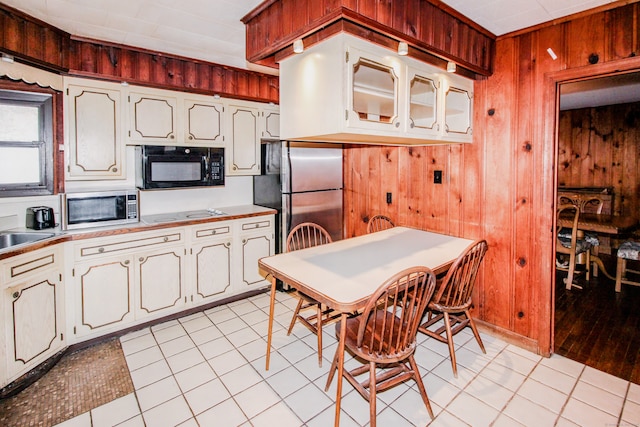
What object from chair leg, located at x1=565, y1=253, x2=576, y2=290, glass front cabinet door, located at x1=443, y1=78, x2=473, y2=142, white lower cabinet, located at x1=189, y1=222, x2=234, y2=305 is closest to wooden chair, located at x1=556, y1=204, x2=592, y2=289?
chair leg, located at x1=565, y1=253, x2=576, y2=290

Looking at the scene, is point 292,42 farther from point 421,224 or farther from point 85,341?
Answer: point 85,341

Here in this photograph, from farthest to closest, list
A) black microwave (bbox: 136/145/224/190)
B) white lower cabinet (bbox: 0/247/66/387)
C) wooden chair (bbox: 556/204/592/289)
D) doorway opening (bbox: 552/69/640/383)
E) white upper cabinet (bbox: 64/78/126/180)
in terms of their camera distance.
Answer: wooden chair (bbox: 556/204/592/289) → black microwave (bbox: 136/145/224/190) → white upper cabinet (bbox: 64/78/126/180) → doorway opening (bbox: 552/69/640/383) → white lower cabinet (bbox: 0/247/66/387)

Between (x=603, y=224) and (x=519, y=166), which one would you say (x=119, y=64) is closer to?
(x=519, y=166)

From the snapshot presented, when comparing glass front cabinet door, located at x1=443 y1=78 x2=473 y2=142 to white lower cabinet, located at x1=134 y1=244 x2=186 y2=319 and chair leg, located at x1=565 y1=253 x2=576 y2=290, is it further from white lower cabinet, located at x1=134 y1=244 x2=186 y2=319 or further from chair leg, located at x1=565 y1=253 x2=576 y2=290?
white lower cabinet, located at x1=134 y1=244 x2=186 y2=319

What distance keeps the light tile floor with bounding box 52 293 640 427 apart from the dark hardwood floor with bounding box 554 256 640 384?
0.19 meters

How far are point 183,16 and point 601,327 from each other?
13.6 ft

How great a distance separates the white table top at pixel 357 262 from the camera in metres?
1.83

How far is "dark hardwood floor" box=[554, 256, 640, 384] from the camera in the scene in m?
2.49

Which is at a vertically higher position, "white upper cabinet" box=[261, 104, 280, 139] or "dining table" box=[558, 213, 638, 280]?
"white upper cabinet" box=[261, 104, 280, 139]

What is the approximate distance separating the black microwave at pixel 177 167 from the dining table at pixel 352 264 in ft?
4.57

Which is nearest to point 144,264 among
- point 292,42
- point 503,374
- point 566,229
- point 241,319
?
point 241,319

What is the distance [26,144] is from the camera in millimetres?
2588

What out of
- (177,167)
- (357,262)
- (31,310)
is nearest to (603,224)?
(357,262)

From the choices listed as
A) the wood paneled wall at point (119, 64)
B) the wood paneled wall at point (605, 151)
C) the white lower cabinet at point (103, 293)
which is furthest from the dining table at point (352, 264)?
the wood paneled wall at point (605, 151)
